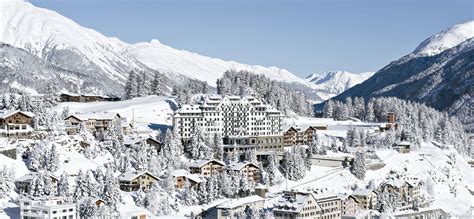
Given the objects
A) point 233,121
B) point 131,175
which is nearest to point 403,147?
point 233,121

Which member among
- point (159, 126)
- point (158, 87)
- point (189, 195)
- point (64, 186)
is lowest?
point (189, 195)

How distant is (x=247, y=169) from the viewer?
101 m

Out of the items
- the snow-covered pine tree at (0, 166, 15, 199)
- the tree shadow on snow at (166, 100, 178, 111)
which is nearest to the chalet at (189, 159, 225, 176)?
the snow-covered pine tree at (0, 166, 15, 199)

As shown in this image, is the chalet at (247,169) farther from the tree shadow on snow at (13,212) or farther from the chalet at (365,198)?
the tree shadow on snow at (13,212)

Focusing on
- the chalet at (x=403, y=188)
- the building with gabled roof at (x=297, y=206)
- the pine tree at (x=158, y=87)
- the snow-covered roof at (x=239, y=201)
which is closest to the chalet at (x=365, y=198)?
the chalet at (x=403, y=188)

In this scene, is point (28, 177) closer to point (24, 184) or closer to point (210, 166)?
point (24, 184)

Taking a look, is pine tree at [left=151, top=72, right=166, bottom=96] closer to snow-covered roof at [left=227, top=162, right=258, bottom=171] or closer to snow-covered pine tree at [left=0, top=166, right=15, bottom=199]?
snow-covered roof at [left=227, top=162, right=258, bottom=171]

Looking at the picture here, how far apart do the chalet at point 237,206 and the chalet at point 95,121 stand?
20.3 meters

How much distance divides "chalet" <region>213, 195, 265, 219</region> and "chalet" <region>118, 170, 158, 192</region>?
8.77m

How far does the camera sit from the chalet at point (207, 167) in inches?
3915

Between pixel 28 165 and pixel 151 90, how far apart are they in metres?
70.9

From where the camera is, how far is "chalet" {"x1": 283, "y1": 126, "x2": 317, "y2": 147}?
120500 mm

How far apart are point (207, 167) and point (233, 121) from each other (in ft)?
59.2

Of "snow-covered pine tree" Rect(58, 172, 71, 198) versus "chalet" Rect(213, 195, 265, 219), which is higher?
"snow-covered pine tree" Rect(58, 172, 71, 198)
